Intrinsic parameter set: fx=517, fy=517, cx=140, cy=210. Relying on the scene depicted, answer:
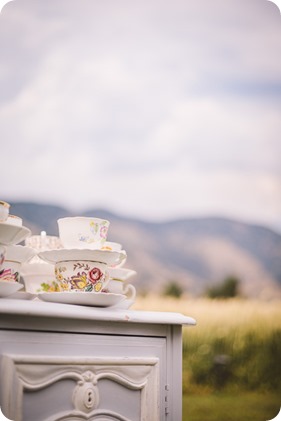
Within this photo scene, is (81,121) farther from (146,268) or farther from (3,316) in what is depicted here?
(3,316)

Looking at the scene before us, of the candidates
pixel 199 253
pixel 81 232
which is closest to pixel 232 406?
pixel 199 253

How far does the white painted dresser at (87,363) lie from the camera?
2.62 feet

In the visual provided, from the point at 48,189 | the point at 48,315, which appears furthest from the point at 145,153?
the point at 48,315

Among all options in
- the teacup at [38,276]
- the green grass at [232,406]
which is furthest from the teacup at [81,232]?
the green grass at [232,406]

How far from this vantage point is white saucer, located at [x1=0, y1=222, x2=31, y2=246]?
0.84 meters

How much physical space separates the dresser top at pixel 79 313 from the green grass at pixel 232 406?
47.5 inches

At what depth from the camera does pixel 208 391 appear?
2090 millimetres

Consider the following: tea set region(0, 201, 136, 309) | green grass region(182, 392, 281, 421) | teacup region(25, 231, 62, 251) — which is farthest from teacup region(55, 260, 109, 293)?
green grass region(182, 392, 281, 421)

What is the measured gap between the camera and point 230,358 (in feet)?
7.06

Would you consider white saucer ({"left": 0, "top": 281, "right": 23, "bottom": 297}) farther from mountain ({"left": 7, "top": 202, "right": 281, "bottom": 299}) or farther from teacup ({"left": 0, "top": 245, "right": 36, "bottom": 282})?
mountain ({"left": 7, "top": 202, "right": 281, "bottom": 299})

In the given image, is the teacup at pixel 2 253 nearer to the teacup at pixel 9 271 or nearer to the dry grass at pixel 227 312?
the teacup at pixel 9 271

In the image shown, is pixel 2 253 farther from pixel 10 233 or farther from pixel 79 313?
pixel 79 313

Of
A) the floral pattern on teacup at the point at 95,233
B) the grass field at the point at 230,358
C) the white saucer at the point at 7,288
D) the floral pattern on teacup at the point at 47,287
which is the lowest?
the grass field at the point at 230,358

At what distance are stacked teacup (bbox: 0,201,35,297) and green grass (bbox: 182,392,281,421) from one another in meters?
1.36
